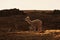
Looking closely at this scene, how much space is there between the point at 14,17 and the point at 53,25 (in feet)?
9.30

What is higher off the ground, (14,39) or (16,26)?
(14,39)

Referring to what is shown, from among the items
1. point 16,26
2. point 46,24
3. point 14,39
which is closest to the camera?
point 14,39

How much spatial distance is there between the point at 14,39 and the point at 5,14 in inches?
304

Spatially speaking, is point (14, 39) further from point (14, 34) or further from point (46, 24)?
point (46, 24)

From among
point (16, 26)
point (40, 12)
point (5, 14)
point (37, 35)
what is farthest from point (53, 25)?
point (37, 35)

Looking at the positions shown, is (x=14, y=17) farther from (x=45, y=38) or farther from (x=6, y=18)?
(x=45, y=38)

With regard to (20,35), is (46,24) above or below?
below

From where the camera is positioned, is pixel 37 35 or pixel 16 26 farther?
pixel 16 26

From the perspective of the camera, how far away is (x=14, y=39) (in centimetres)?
712

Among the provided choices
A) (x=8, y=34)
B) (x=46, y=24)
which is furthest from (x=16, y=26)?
(x=8, y=34)

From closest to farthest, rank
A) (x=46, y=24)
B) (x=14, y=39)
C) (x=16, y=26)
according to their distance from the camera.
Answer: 1. (x=14, y=39)
2. (x=16, y=26)
3. (x=46, y=24)

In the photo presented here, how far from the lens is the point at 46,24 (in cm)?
1454

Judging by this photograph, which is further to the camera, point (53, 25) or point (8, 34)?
point (53, 25)

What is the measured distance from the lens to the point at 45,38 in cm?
718
